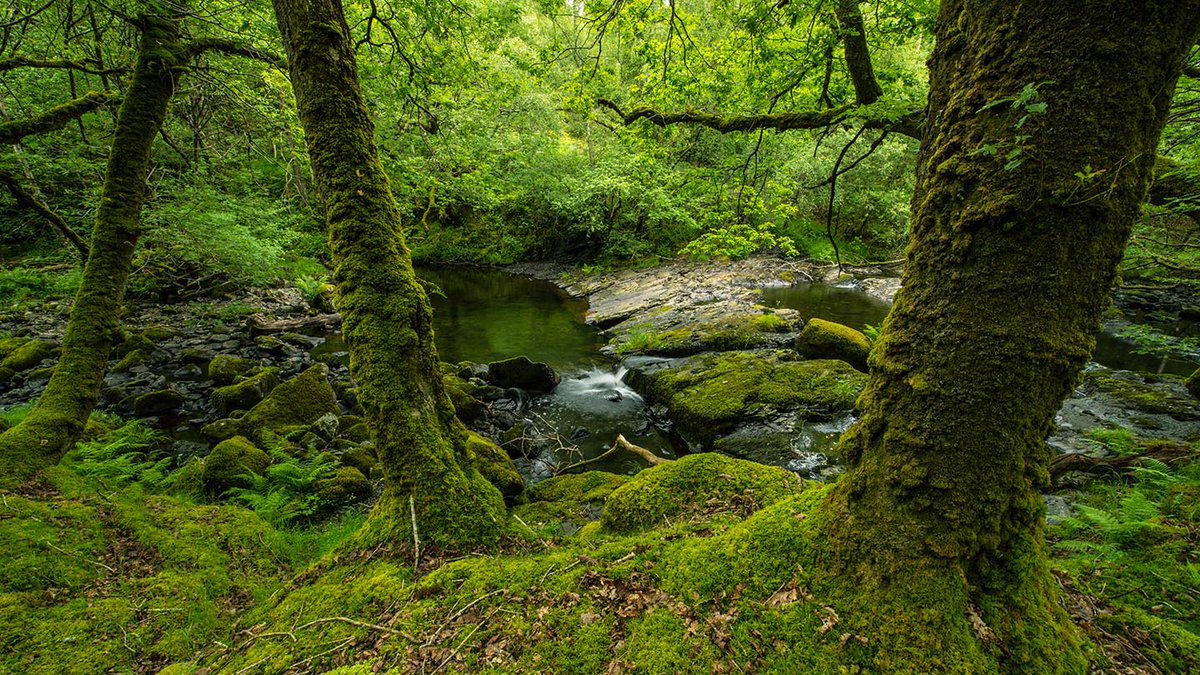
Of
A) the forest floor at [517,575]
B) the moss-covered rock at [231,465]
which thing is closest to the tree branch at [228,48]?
the forest floor at [517,575]

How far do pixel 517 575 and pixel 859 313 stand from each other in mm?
16401

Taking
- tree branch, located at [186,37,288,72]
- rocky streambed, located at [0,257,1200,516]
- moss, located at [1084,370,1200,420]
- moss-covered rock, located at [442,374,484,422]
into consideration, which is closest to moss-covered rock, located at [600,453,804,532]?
rocky streambed, located at [0,257,1200,516]

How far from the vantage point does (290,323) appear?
45.4 ft

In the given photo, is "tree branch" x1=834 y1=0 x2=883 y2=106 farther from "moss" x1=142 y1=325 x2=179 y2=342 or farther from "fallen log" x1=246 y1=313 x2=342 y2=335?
"moss" x1=142 y1=325 x2=179 y2=342

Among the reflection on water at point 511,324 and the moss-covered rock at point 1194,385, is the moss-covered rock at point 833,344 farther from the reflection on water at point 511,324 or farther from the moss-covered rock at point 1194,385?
the reflection on water at point 511,324

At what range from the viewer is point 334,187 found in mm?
3287

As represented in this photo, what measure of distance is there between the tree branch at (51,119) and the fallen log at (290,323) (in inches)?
302

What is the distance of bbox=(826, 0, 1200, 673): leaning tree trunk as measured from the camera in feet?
4.90

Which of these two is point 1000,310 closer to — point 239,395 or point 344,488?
point 344,488

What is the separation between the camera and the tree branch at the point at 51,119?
520cm

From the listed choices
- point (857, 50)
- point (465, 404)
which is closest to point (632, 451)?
point (465, 404)

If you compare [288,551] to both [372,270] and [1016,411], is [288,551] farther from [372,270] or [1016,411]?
[1016,411]

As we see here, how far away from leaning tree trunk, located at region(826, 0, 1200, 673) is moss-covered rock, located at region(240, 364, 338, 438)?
26.9 feet

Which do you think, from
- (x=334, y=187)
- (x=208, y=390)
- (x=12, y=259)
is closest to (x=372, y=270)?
(x=334, y=187)
